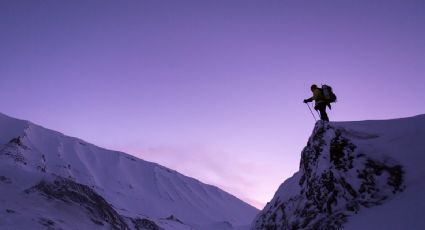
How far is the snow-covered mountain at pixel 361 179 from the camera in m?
9.35

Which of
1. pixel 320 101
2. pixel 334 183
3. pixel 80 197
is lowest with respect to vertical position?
pixel 80 197

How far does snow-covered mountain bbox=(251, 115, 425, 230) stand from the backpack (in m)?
1.45

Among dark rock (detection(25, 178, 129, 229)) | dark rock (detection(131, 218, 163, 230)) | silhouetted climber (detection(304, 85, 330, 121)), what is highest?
silhouetted climber (detection(304, 85, 330, 121))

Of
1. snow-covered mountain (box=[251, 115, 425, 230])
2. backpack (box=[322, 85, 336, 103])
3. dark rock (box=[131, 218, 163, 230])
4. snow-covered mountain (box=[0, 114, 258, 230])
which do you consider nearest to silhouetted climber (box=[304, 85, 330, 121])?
backpack (box=[322, 85, 336, 103])

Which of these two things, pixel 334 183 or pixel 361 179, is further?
pixel 334 183

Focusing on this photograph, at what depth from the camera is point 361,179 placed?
10.8 metres

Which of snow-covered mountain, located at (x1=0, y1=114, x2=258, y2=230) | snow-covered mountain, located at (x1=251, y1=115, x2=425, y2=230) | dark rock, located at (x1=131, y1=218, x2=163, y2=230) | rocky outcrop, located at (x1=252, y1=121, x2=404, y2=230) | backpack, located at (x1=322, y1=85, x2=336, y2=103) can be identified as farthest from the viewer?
dark rock, located at (x1=131, y1=218, x2=163, y2=230)

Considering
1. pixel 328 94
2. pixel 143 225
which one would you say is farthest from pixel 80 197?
Answer: pixel 328 94

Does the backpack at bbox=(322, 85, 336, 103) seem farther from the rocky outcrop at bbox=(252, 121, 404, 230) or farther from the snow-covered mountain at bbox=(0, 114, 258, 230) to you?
the snow-covered mountain at bbox=(0, 114, 258, 230)

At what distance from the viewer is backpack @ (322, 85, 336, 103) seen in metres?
14.8

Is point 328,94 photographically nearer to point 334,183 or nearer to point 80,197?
point 334,183

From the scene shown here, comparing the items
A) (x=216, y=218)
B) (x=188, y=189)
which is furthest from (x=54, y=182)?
(x=188, y=189)

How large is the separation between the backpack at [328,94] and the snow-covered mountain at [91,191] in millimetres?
20528

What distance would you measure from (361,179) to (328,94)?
15.5ft
